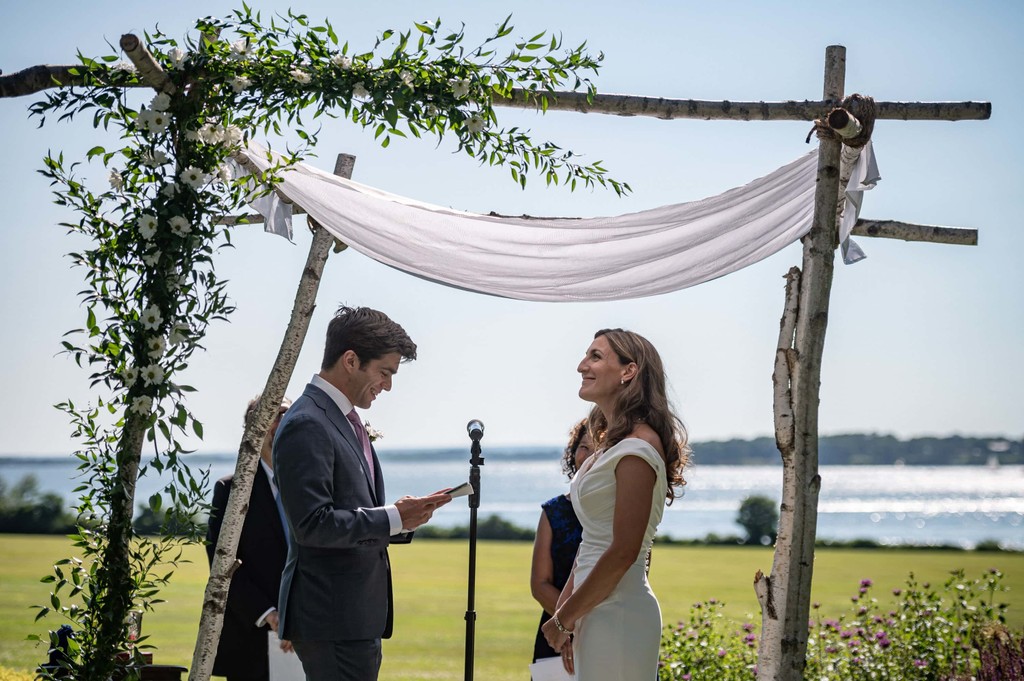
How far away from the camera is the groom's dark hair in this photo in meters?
3.41

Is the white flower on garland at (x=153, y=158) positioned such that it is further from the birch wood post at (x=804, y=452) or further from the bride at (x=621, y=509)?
the birch wood post at (x=804, y=452)

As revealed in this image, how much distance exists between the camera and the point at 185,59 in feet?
10.5

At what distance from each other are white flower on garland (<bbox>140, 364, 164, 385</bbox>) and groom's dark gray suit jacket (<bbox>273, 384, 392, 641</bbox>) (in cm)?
40

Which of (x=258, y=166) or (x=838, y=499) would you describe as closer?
(x=258, y=166)

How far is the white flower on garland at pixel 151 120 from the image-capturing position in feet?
10.3

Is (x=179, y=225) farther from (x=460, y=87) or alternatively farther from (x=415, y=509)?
(x=415, y=509)

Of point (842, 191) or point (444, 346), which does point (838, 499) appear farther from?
point (842, 191)

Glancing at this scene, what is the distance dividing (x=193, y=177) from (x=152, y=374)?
61cm

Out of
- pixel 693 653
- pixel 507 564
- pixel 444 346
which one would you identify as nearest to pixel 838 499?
pixel 444 346

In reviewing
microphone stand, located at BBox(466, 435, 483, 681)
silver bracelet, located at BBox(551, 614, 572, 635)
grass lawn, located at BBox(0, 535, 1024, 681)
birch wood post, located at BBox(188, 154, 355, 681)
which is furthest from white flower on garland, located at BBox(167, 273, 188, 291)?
grass lawn, located at BBox(0, 535, 1024, 681)

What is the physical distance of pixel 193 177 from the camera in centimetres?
317

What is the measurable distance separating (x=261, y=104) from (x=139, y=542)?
142 centimetres

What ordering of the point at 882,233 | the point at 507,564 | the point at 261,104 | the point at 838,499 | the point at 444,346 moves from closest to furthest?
1. the point at 261,104
2. the point at 882,233
3. the point at 507,564
4. the point at 444,346
5. the point at 838,499

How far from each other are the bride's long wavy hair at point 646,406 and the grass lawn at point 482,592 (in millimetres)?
5797
